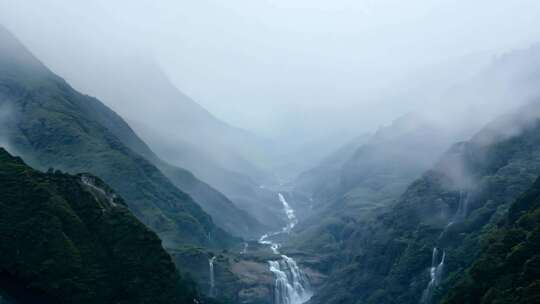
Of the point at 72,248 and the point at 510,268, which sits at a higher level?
the point at 72,248

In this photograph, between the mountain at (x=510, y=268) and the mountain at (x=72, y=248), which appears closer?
the mountain at (x=510, y=268)

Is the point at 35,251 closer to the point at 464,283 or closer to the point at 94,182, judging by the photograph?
the point at 94,182

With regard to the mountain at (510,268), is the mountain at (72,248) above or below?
above

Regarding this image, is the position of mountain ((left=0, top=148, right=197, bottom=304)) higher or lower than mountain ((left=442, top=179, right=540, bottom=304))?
higher

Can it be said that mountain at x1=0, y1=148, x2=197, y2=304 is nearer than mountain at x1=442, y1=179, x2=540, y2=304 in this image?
No

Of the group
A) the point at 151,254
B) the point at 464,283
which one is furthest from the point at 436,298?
the point at 151,254

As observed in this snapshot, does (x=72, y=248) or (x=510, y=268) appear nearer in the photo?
(x=510, y=268)
